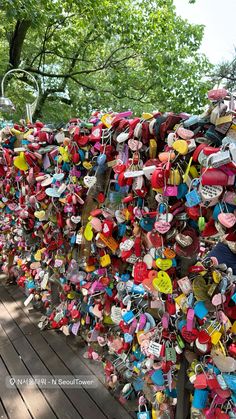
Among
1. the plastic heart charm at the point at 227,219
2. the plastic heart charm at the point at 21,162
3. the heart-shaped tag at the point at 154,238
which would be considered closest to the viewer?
the plastic heart charm at the point at 227,219

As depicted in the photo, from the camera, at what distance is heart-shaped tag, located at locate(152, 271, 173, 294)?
1327mm

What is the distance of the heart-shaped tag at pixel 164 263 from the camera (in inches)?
51.6

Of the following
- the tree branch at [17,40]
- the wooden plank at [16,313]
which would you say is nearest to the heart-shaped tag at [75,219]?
the wooden plank at [16,313]

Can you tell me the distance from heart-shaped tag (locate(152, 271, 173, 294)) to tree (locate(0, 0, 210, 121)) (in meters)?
6.75

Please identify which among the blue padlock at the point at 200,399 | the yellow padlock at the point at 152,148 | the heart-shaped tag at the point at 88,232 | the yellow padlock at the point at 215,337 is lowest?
the blue padlock at the point at 200,399

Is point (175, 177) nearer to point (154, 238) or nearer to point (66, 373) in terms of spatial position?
point (154, 238)

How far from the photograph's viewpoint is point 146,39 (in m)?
8.12

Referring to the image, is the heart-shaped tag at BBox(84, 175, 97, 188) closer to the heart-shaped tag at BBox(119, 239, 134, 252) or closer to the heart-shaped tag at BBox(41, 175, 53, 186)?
the heart-shaped tag at BBox(119, 239, 134, 252)

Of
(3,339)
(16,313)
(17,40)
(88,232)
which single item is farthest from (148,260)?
(17,40)

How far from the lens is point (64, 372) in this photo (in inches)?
84.5

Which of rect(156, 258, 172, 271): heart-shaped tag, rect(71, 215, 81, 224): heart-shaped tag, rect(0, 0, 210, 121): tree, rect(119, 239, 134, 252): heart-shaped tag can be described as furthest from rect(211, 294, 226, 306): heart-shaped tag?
rect(0, 0, 210, 121): tree

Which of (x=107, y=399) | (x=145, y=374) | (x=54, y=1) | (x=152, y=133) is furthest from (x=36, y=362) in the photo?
(x=54, y=1)

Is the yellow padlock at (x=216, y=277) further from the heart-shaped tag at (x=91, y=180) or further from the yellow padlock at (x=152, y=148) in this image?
the heart-shaped tag at (x=91, y=180)

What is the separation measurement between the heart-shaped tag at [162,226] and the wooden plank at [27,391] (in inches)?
54.2
